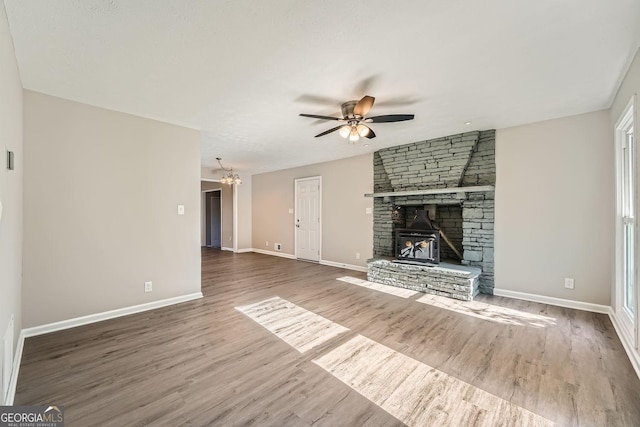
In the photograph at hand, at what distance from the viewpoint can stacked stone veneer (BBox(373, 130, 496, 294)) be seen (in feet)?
13.6

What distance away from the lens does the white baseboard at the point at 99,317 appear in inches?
108

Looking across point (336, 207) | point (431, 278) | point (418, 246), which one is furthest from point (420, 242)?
point (336, 207)

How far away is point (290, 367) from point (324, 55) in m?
2.51

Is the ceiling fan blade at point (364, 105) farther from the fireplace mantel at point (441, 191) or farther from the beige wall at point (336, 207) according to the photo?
the beige wall at point (336, 207)

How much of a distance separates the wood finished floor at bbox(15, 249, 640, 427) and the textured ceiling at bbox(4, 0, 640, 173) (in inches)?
97.9

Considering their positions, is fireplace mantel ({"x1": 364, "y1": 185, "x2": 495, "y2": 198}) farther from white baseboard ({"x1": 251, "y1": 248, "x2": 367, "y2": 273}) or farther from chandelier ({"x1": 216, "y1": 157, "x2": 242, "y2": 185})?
chandelier ({"x1": 216, "y1": 157, "x2": 242, "y2": 185})

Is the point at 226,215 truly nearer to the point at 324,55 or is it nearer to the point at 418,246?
the point at 418,246

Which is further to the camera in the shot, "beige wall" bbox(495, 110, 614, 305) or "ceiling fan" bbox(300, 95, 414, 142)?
"beige wall" bbox(495, 110, 614, 305)

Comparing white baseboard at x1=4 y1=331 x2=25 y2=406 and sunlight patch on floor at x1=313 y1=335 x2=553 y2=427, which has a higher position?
white baseboard at x1=4 y1=331 x2=25 y2=406

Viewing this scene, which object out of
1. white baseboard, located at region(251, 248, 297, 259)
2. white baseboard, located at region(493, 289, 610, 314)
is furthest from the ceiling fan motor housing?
white baseboard, located at region(251, 248, 297, 259)

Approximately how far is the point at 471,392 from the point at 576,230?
2966 mm

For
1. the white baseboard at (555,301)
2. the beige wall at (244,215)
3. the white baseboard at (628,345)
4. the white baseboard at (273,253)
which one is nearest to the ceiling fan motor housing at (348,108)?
the white baseboard at (628,345)

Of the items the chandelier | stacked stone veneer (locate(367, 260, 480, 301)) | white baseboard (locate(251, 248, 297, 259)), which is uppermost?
the chandelier

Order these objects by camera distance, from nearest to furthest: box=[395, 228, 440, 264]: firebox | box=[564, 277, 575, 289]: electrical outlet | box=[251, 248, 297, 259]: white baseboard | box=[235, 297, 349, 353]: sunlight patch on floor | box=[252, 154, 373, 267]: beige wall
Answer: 1. box=[235, 297, 349, 353]: sunlight patch on floor
2. box=[564, 277, 575, 289]: electrical outlet
3. box=[395, 228, 440, 264]: firebox
4. box=[252, 154, 373, 267]: beige wall
5. box=[251, 248, 297, 259]: white baseboard
